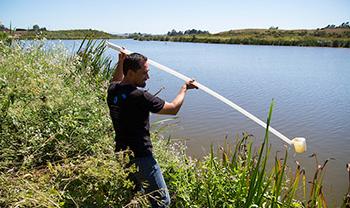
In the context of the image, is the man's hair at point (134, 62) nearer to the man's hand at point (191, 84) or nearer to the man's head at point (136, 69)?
the man's head at point (136, 69)

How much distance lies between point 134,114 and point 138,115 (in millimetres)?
36

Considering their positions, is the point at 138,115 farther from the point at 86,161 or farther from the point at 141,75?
the point at 86,161

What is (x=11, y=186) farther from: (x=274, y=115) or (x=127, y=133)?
(x=274, y=115)

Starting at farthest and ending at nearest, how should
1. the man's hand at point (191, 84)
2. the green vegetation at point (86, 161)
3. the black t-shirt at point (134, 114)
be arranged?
the man's hand at point (191, 84) < the black t-shirt at point (134, 114) < the green vegetation at point (86, 161)

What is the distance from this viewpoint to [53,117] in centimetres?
371

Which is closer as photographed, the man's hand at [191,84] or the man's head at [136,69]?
the man's head at [136,69]

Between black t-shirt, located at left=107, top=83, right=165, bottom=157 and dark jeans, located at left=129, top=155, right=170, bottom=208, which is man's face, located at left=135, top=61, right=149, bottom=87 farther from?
dark jeans, located at left=129, top=155, right=170, bottom=208

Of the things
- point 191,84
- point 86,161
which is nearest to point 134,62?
point 191,84

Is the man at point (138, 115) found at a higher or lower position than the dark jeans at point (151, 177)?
higher

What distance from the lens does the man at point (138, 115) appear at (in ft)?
10.3

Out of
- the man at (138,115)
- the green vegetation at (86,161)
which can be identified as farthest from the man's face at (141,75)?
the green vegetation at (86,161)

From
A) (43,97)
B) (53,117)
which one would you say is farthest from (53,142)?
(43,97)

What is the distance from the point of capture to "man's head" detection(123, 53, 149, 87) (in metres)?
3.19

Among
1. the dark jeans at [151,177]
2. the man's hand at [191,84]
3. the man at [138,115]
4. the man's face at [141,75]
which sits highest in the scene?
the man's face at [141,75]
